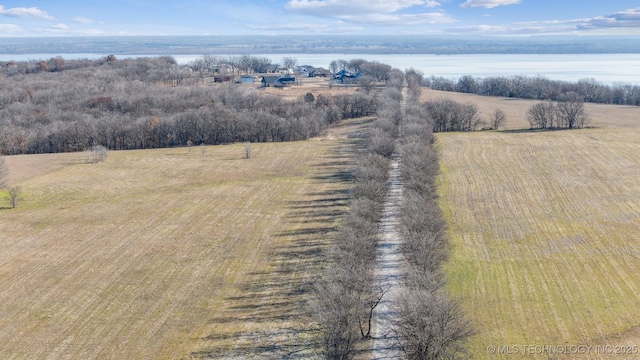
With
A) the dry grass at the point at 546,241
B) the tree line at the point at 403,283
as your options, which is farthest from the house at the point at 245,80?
the tree line at the point at 403,283

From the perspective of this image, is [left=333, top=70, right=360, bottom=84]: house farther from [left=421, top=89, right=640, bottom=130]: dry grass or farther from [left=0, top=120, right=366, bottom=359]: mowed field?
[left=0, top=120, right=366, bottom=359]: mowed field

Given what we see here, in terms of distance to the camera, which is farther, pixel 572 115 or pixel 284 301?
pixel 572 115

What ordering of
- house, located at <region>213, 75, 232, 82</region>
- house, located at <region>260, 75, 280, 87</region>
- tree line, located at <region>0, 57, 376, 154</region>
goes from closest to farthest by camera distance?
tree line, located at <region>0, 57, 376, 154</region> < house, located at <region>260, 75, 280, 87</region> < house, located at <region>213, 75, 232, 82</region>

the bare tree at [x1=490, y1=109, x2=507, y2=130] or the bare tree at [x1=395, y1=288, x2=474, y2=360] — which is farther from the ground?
the bare tree at [x1=490, y1=109, x2=507, y2=130]

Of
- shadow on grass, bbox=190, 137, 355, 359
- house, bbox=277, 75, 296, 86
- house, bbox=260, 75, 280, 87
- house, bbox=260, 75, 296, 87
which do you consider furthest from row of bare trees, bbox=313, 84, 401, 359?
house, bbox=260, 75, 280, 87

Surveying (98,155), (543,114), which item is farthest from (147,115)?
(543,114)

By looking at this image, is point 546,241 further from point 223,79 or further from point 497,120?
point 223,79
